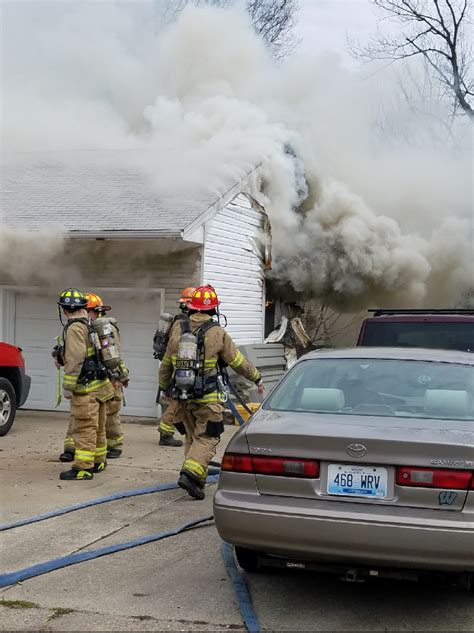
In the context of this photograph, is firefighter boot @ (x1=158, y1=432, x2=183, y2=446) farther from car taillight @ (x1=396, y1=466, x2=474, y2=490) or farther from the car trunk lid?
car taillight @ (x1=396, y1=466, x2=474, y2=490)

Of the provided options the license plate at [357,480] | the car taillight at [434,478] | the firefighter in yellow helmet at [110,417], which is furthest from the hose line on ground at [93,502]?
the car taillight at [434,478]

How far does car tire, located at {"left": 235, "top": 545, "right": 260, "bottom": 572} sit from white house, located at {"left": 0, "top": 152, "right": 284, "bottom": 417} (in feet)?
19.8

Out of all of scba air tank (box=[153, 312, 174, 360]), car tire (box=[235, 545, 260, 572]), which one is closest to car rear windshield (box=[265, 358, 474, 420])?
car tire (box=[235, 545, 260, 572])

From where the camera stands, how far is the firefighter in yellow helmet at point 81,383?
23.1 feet

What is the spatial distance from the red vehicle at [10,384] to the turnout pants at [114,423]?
1739 millimetres

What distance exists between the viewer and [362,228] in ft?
47.1

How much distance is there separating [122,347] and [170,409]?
13.5 ft

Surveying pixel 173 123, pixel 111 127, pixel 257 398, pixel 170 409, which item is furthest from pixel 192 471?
pixel 111 127

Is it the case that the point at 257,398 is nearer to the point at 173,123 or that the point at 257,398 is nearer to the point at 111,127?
the point at 173,123

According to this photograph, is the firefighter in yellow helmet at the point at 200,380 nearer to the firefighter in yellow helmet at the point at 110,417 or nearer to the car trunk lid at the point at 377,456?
the firefighter in yellow helmet at the point at 110,417

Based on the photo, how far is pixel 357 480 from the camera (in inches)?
151

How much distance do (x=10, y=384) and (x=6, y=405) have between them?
0.27 metres

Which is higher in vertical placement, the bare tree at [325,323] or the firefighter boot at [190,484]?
the bare tree at [325,323]

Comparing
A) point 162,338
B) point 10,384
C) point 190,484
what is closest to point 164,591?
point 190,484
